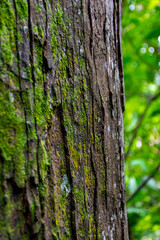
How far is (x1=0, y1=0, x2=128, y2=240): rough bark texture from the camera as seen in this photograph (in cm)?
52

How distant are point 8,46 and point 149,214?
2.24 metres

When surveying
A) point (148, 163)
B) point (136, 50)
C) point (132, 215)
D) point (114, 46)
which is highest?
point (136, 50)

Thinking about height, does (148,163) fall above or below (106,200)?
above

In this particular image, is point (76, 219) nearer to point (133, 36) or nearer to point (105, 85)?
point (105, 85)

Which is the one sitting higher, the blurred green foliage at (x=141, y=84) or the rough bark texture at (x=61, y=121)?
the blurred green foliage at (x=141, y=84)

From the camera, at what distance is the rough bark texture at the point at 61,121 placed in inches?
20.4

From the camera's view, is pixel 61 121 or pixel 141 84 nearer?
pixel 61 121

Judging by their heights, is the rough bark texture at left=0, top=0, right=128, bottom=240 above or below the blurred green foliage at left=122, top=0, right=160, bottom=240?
below

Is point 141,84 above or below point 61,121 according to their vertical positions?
above

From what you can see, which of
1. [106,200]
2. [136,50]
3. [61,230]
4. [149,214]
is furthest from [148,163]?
[61,230]

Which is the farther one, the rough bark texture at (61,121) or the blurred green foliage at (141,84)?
the blurred green foliage at (141,84)

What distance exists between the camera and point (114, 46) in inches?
32.9

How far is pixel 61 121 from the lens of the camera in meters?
0.64

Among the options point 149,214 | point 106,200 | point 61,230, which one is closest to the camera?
point 61,230
